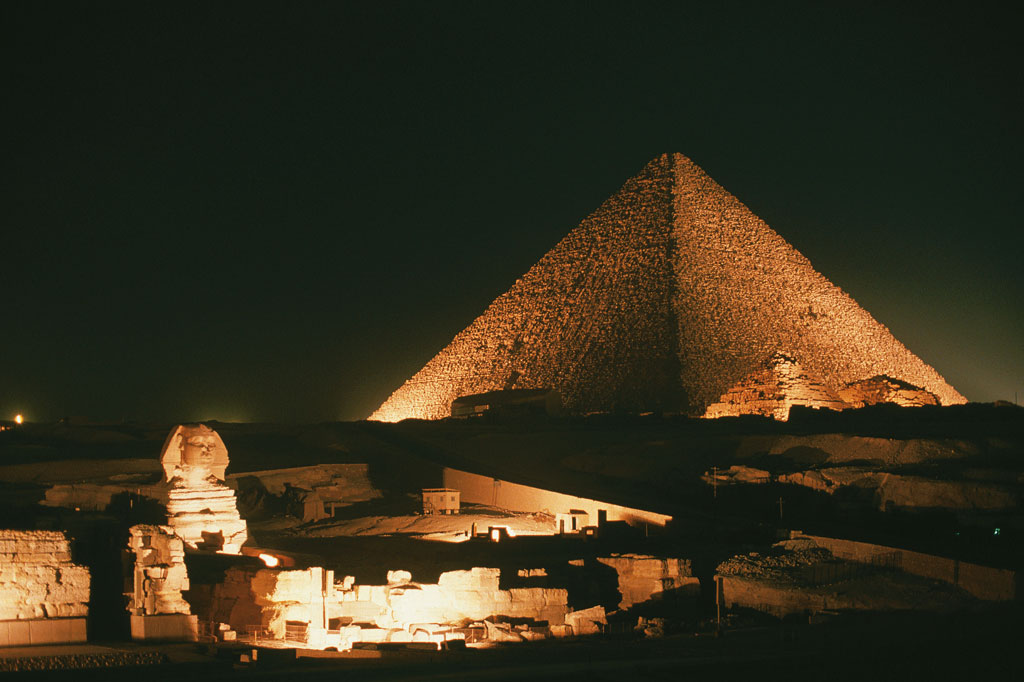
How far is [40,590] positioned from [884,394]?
98.4 ft

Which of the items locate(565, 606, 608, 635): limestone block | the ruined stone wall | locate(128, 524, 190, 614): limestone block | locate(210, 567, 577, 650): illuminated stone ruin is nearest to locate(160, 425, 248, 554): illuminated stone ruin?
locate(210, 567, 577, 650): illuminated stone ruin

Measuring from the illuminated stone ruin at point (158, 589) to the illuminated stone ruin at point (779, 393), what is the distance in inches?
929

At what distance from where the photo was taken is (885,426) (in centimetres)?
2758

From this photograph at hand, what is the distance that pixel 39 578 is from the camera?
9.87m

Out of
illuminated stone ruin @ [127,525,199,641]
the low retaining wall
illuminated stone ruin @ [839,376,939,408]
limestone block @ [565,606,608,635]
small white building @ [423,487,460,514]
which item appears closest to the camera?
illuminated stone ruin @ [127,525,199,641]

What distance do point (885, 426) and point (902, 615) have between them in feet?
50.6

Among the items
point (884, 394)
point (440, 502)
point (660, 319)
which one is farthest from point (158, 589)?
point (660, 319)

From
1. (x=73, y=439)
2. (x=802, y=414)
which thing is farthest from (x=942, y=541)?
(x=73, y=439)

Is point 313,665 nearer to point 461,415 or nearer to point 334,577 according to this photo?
point 334,577

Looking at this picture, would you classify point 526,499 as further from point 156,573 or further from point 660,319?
point 660,319

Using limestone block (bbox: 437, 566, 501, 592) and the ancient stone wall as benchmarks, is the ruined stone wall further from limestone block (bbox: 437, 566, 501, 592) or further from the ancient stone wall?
the ancient stone wall

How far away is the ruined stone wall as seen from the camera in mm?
9734

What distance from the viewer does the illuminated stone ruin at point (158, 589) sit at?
1040 cm

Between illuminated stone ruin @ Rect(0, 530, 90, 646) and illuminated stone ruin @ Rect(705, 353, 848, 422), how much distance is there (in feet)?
80.3
